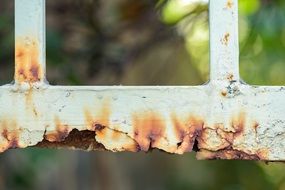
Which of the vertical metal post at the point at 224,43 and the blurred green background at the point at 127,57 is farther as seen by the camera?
the blurred green background at the point at 127,57

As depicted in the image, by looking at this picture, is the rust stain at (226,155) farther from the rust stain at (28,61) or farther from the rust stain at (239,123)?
the rust stain at (28,61)

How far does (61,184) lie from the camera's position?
263 centimetres

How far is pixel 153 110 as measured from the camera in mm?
817

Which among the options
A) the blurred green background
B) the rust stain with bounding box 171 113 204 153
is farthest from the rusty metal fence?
the blurred green background

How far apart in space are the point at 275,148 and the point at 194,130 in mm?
106

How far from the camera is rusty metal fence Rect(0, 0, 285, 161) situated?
81 cm

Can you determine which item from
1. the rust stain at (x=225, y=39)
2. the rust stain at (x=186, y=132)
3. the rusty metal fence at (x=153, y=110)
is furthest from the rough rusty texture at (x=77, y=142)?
the rust stain at (x=225, y=39)

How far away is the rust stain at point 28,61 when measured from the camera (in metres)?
0.83

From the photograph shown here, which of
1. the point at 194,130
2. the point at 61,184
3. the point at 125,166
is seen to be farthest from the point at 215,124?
the point at 125,166

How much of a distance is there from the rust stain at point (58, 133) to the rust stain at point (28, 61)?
62 millimetres

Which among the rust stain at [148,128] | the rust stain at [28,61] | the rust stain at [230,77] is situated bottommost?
the rust stain at [148,128]

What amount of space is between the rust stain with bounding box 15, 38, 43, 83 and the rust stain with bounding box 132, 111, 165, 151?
141 mm

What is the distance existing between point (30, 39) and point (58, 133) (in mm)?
128

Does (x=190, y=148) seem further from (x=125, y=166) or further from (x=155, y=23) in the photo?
(x=125, y=166)
